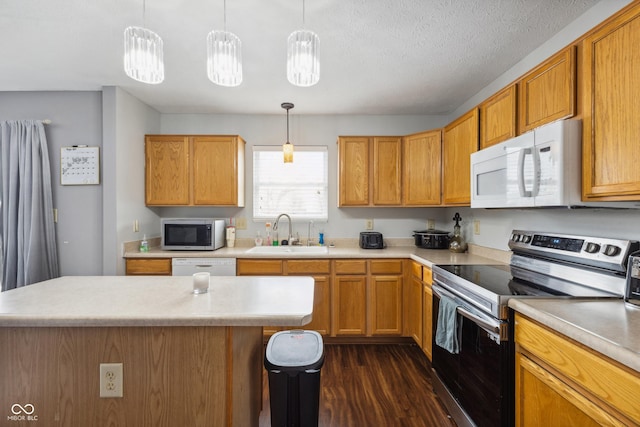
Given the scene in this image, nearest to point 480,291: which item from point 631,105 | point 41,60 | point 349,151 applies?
point 631,105

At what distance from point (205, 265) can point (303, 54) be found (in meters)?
2.20

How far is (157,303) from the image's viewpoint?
4.19 feet

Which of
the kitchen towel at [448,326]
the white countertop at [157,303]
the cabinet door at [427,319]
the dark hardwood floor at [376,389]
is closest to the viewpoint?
the white countertop at [157,303]

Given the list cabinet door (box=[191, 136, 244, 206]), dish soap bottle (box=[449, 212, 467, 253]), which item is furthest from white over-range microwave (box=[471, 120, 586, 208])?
cabinet door (box=[191, 136, 244, 206])

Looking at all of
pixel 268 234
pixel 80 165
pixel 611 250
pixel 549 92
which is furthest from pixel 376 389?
pixel 80 165

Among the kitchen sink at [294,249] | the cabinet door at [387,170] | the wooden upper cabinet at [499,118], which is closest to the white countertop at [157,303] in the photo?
the kitchen sink at [294,249]

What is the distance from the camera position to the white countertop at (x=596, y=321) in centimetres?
87

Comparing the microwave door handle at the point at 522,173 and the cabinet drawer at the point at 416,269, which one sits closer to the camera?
the microwave door handle at the point at 522,173

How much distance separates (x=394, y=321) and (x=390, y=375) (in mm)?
568

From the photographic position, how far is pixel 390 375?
2.42 metres

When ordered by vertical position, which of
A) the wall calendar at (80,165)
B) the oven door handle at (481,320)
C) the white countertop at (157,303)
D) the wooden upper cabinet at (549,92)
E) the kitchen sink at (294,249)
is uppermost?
the wooden upper cabinet at (549,92)

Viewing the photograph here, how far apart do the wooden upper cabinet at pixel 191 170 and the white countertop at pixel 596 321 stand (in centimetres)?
279

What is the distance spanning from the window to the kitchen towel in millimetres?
1872

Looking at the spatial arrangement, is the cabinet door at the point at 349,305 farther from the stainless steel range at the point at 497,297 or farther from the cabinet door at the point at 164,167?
the cabinet door at the point at 164,167
